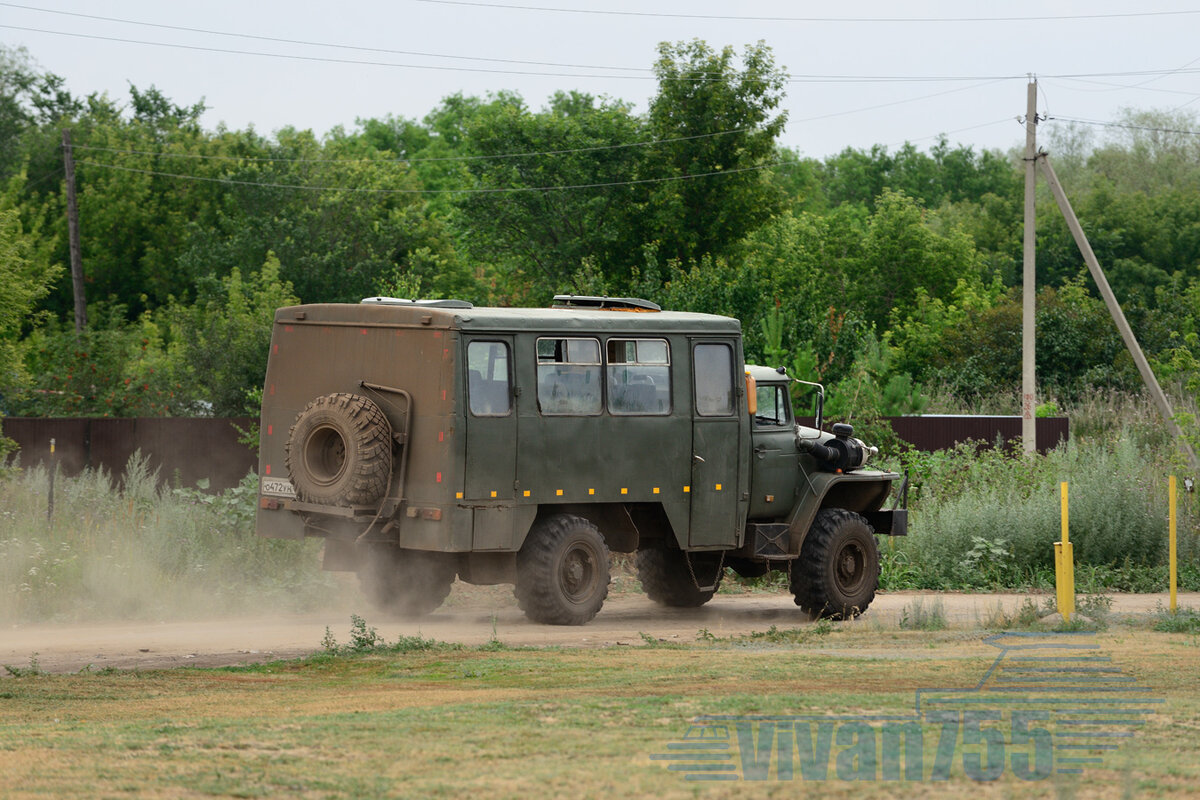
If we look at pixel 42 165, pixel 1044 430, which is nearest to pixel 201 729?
pixel 1044 430

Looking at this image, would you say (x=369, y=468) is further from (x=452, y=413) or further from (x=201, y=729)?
(x=201, y=729)

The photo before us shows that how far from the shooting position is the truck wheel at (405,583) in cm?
1585

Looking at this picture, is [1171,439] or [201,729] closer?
[201,729]

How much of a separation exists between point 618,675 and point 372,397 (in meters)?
4.76

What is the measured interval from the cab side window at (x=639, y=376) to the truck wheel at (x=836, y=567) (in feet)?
8.01

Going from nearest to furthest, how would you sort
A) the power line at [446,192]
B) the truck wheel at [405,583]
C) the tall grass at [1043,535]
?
the truck wheel at [405,583] < the tall grass at [1043,535] < the power line at [446,192]

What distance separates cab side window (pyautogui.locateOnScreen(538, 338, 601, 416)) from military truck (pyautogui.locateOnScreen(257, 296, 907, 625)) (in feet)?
0.05

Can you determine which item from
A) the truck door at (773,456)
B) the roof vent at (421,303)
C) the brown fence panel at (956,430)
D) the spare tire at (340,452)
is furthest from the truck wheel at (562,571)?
the brown fence panel at (956,430)

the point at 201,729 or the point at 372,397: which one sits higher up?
the point at 372,397

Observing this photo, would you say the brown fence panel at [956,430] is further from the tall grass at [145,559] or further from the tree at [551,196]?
the tree at [551,196]

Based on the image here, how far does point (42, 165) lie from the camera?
199 feet

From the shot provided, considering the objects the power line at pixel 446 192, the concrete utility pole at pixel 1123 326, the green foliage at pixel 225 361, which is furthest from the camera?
the power line at pixel 446 192

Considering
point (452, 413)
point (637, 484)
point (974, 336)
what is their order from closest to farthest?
point (452, 413) → point (637, 484) → point (974, 336)

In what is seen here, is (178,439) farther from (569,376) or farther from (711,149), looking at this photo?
(711,149)
